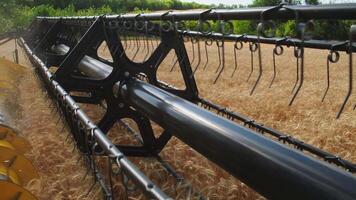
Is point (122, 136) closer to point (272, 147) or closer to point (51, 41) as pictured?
point (272, 147)

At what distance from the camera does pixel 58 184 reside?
3.27m

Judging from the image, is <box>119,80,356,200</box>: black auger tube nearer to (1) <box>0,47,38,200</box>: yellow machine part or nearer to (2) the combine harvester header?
(2) the combine harvester header

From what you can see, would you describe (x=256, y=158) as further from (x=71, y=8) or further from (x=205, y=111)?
(x=71, y=8)

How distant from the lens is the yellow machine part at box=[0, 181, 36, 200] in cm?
199

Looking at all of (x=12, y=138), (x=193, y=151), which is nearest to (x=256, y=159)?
(x=12, y=138)

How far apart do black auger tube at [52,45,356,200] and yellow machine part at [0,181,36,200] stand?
862 mm

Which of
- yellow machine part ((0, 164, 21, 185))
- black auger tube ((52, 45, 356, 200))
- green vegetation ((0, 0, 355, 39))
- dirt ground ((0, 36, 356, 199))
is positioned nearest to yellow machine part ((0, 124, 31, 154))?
dirt ground ((0, 36, 356, 199))

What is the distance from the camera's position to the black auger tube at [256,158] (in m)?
1.67

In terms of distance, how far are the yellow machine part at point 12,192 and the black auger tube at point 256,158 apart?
86 cm

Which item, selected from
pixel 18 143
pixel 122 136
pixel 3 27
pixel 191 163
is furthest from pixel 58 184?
pixel 3 27

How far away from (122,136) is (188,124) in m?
2.08

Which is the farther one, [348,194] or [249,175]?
[249,175]

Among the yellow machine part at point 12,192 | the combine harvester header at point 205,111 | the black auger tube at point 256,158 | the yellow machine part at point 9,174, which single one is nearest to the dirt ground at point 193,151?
the combine harvester header at point 205,111

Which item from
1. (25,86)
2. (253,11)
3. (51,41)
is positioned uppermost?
(253,11)
